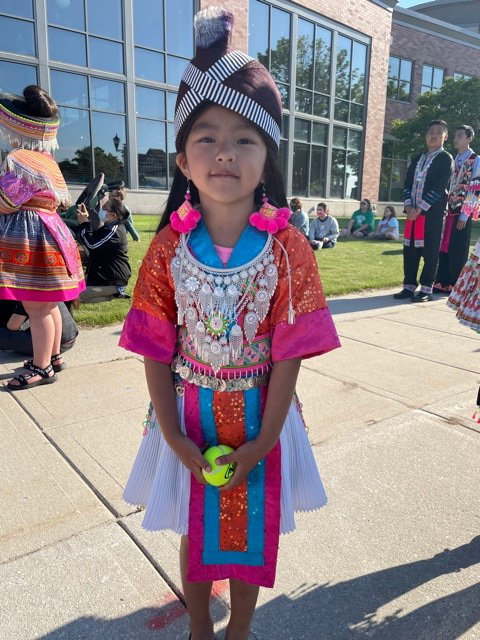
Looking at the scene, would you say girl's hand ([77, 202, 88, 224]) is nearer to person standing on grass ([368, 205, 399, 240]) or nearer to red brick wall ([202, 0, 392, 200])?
person standing on grass ([368, 205, 399, 240])

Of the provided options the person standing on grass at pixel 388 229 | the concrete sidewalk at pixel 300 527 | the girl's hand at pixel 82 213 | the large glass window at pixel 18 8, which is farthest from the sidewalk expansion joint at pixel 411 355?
the large glass window at pixel 18 8

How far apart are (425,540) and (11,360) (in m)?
3.40

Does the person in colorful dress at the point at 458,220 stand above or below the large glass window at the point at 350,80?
below

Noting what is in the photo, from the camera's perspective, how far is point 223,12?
1.49m

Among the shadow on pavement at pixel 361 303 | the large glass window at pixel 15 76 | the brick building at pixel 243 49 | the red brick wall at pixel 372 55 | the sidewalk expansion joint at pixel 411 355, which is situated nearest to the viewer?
the sidewalk expansion joint at pixel 411 355

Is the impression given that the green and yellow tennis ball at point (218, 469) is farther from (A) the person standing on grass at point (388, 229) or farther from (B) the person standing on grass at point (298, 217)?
(A) the person standing on grass at point (388, 229)

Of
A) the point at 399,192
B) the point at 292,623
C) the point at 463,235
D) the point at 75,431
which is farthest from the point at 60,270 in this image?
the point at 399,192

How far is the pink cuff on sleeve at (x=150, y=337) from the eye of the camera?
1.59m

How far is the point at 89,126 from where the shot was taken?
16.0 metres

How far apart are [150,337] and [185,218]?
379 millimetres

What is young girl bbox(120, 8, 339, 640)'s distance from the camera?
1.51 m

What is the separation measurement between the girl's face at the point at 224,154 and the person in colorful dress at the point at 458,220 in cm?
604

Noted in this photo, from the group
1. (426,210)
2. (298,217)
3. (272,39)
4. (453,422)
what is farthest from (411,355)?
(272,39)

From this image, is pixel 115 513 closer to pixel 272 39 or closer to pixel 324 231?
pixel 324 231
